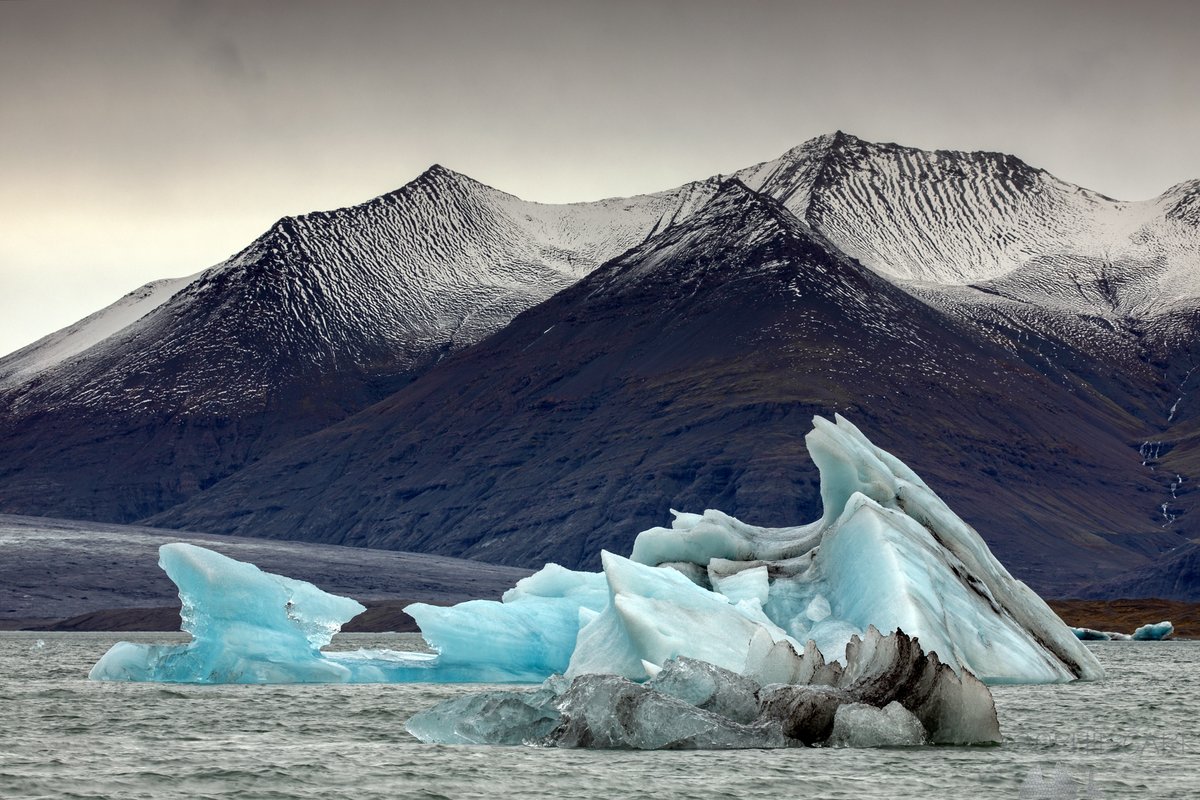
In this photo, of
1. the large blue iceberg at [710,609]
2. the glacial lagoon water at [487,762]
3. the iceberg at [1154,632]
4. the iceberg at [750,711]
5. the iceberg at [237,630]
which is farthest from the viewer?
the iceberg at [1154,632]

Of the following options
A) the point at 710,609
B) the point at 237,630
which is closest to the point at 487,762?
the point at 710,609

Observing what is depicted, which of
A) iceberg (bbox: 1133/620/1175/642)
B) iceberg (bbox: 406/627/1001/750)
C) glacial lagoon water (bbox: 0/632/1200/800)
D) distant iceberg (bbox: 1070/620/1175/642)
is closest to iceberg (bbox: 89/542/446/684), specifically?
glacial lagoon water (bbox: 0/632/1200/800)

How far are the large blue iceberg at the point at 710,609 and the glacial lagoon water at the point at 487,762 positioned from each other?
337cm

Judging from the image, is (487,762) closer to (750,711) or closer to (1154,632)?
(750,711)

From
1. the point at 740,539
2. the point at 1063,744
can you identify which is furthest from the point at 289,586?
the point at 1063,744

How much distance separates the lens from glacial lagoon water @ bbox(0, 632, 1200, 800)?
23.2m

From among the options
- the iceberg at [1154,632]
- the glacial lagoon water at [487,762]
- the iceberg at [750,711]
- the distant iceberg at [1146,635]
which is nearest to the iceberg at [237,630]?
the glacial lagoon water at [487,762]

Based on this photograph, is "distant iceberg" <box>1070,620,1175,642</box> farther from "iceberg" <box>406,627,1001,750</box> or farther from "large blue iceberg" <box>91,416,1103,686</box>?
"iceberg" <box>406,627,1001,750</box>

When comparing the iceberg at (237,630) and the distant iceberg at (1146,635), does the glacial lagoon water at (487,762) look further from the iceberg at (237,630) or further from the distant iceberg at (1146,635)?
the distant iceberg at (1146,635)

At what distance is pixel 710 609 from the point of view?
38.0 metres

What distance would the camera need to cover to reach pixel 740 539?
49219 millimetres

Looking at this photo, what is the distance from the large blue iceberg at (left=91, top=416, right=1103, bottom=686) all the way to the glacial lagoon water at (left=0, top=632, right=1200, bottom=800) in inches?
133

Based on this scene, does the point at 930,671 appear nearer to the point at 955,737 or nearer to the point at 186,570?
the point at 955,737

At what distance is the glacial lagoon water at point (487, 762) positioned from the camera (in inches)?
915
